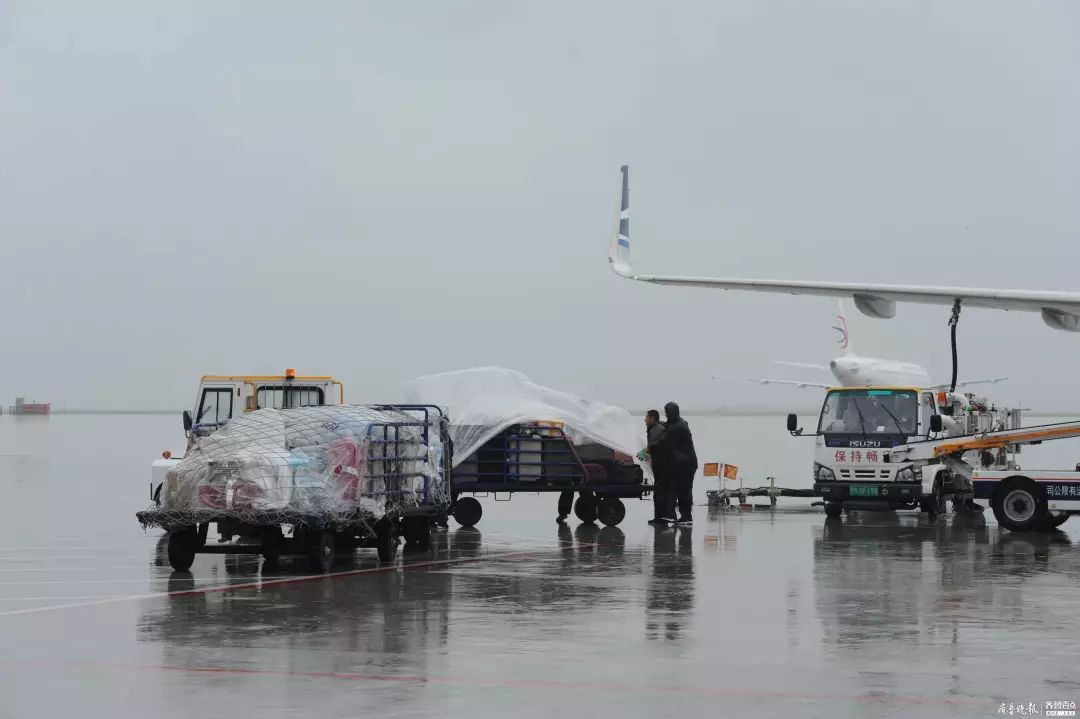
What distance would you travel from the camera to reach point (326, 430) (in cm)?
1552

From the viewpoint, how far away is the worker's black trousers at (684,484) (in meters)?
22.2

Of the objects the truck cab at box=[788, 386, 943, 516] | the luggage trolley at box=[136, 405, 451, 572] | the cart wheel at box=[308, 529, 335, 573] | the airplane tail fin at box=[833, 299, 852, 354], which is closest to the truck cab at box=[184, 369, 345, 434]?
the luggage trolley at box=[136, 405, 451, 572]

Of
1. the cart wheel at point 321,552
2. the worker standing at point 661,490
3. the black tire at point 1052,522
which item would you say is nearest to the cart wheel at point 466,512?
the worker standing at point 661,490

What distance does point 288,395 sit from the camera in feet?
→ 66.0

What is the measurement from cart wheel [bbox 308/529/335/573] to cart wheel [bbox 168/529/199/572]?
1202 millimetres

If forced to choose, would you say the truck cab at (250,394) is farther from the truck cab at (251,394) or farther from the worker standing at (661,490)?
the worker standing at (661,490)

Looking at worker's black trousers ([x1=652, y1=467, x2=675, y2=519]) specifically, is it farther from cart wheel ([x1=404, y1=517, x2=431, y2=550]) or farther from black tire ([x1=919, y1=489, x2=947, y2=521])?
cart wheel ([x1=404, y1=517, x2=431, y2=550])

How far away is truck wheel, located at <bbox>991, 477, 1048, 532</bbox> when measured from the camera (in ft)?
68.1

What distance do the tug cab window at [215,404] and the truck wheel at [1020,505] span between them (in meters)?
10.9

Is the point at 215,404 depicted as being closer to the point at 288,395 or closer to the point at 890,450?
the point at 288,395

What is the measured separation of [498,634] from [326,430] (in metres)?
5.36

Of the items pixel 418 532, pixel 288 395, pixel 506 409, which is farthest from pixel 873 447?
pixel 288 395

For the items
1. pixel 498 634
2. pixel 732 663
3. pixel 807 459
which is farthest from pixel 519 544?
pixel 807 459

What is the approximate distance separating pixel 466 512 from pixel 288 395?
3492 mm
